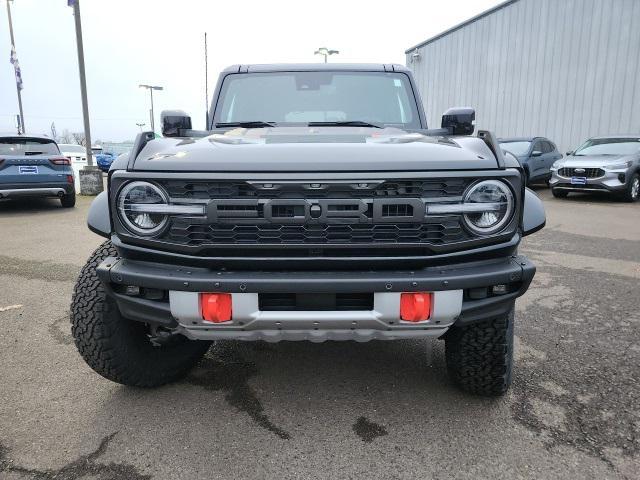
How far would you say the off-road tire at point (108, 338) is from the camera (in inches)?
92.3

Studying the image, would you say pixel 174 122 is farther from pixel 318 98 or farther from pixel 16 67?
pixel 16 67

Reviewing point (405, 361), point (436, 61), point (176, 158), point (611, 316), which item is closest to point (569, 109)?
point (436, 61)

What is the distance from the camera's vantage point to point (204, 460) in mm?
2041

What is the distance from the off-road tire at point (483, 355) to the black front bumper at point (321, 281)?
0.27 meters

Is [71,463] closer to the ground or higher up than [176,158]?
closer to the ground

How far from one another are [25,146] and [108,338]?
27.8ft

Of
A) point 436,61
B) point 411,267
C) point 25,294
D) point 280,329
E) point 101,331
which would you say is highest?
point 436,61

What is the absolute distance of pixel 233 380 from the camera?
273cm

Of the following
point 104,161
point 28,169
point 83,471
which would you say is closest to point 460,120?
point 83,471

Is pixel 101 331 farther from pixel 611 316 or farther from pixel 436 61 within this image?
pixel 436 61

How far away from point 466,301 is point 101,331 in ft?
5.40

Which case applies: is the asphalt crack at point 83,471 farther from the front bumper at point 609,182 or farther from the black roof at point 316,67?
the front bumper at point 609,182

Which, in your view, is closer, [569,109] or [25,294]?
[25,294]

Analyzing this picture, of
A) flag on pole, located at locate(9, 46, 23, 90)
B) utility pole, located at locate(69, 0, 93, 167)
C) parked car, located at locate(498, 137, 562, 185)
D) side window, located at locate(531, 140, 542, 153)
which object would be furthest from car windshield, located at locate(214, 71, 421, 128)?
flag on pole, located at locate(9, 46, 23, 90)
